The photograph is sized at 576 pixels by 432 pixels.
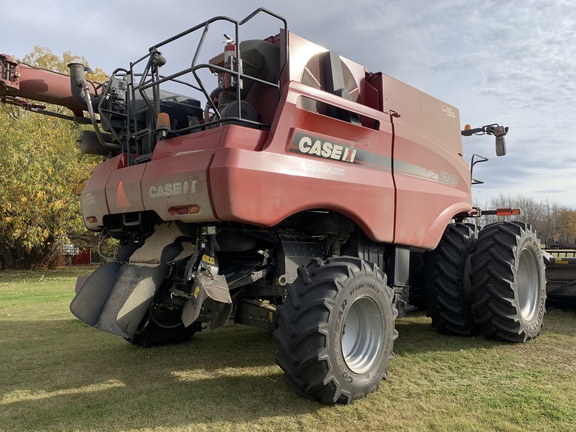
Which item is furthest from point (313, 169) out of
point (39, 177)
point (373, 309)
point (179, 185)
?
point (39, 177)

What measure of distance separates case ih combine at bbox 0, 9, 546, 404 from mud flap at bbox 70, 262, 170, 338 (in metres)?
0.01

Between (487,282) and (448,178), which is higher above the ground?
(448,178)

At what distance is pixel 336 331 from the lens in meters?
3.63

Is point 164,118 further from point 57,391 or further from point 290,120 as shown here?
point 57,391

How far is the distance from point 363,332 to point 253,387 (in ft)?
3.49

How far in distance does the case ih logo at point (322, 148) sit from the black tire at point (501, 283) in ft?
7.28

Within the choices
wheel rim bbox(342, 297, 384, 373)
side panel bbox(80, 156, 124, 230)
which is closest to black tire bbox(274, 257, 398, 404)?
wheel rim bbox(342, 297, 384, 373)

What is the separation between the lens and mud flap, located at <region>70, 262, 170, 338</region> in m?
4.05

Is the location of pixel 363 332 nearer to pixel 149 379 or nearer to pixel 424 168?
pixel 149 379

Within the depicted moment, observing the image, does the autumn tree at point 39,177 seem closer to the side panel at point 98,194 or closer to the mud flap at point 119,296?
the side panel at point 98,194

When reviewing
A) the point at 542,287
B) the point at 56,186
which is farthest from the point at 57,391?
the point at 56,186

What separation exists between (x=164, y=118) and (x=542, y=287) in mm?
5108

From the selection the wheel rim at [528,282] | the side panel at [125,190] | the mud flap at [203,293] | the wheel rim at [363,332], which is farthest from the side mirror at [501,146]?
the side panel at [125,190]

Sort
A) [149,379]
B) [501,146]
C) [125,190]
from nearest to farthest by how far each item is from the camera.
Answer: [149,379] → [125,190] → [501,146]
